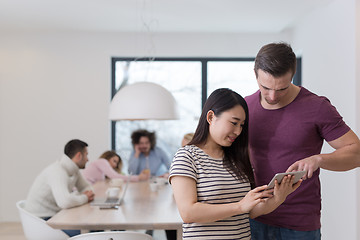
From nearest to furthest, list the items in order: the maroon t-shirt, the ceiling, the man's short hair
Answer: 1. the maroon t-shirt
2. the man's short hair
3. the ceiling

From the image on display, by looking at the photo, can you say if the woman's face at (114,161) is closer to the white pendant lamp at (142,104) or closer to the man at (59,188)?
the man at (59,188)

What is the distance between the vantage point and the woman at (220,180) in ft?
5.42

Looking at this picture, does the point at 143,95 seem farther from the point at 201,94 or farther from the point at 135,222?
the point at 201,94

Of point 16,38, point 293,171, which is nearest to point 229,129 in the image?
point 293,171

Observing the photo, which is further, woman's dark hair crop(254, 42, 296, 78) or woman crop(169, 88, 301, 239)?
woman's dark hair crop(254, 42, 296, 78)

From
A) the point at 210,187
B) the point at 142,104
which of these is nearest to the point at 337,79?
the point at 142,104

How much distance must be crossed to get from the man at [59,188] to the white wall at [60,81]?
2331 millimetres

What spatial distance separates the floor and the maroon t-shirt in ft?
11.4

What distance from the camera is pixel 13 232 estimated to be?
18.6 ft

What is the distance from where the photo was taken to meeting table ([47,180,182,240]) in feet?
9.34

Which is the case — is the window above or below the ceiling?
below

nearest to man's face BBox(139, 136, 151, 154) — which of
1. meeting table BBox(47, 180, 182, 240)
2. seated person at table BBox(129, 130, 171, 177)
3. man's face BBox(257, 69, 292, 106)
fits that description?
seated person at table BBox(129, 130, 171, 177)

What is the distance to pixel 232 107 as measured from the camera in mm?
1772

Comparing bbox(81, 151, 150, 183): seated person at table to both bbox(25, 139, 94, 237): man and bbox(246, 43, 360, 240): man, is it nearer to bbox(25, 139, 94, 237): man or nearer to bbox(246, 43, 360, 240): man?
bbox(25, 139, 94, 237): man
